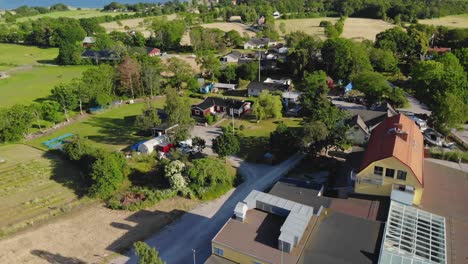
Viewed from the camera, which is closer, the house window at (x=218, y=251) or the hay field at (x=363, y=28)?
the house window at (x=218, y=251)

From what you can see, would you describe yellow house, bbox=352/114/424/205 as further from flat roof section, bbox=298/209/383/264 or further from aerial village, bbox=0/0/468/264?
flat roof section, bbox=298/209/383/264

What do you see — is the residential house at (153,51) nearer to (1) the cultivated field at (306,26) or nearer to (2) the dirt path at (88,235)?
(1) the cultivated field at (306,26)

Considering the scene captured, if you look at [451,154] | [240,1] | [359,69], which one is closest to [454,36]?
[359,69]

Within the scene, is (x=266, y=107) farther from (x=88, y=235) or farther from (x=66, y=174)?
(x=88, y=235)


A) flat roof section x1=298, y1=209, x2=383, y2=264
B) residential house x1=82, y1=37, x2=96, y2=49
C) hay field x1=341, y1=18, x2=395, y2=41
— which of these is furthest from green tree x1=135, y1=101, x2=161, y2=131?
hay field x1=341, y1=18, x2=395, y2=41

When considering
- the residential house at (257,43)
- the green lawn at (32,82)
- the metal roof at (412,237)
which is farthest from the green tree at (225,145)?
the residential house at (257,43)

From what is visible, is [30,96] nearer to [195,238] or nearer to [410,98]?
[195,238]
